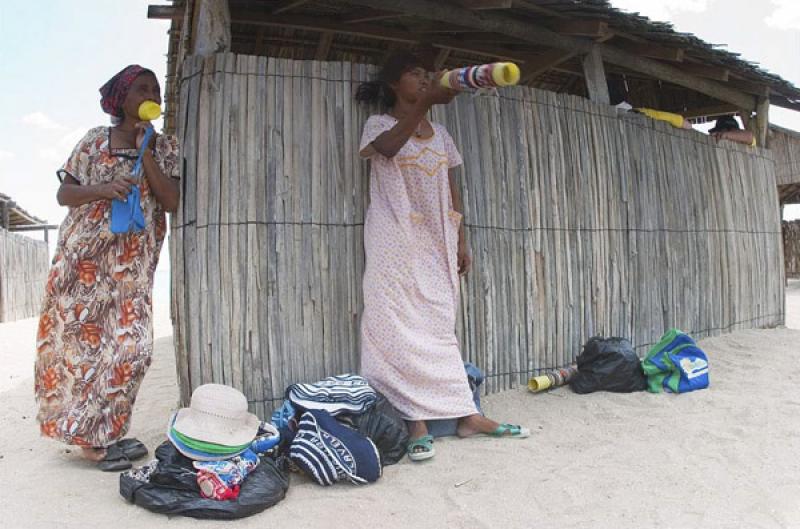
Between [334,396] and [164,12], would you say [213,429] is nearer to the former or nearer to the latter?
[334,396]

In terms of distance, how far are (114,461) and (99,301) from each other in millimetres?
691

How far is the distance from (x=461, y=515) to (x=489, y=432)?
86 cm

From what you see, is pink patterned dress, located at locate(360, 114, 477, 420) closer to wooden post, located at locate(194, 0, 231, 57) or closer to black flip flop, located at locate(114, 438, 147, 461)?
wooden post, located at locate(194, 0, 231, 57)

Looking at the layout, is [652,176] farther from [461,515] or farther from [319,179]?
[461,515]

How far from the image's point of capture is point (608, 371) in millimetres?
3838

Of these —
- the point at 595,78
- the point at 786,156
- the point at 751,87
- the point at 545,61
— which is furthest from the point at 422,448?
the point at 786,156

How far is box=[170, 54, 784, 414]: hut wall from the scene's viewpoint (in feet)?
10.0

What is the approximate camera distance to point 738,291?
5.84 m

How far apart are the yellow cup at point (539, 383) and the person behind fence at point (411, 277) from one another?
66 cm

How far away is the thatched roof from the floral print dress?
52.5 inches

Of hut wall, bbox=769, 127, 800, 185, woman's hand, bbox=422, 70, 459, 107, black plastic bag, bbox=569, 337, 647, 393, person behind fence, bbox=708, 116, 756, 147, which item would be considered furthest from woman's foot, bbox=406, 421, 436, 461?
hut wall, bbox=769, 127, 800, 185

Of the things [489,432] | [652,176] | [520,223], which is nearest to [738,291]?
[652,176]

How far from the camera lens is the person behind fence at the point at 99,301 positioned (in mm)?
2773

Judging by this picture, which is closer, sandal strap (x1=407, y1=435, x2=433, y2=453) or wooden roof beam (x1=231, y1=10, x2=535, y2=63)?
sandal strap (x1=407, y1=435, x2=433, y2=453)
